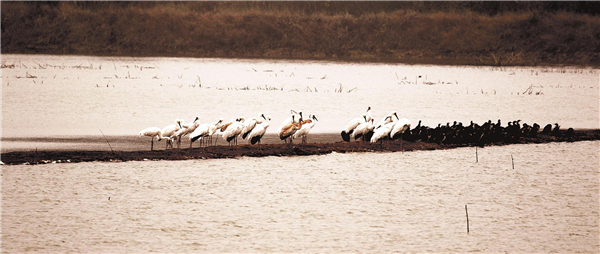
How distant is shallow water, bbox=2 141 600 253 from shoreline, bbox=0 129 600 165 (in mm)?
321

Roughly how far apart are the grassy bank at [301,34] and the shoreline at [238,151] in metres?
28.1

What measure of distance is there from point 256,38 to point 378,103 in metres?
28.6

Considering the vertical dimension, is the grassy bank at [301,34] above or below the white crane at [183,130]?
above

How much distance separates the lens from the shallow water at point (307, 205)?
720 centimetres

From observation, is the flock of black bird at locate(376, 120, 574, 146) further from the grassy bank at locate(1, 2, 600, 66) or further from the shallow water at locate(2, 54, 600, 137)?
the grassy bank at locate(1, 2, 600, 66)

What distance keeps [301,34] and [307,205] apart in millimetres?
39285

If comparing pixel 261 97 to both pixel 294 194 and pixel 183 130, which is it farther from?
pixel 294 194

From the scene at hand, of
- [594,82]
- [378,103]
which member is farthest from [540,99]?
[594,82]

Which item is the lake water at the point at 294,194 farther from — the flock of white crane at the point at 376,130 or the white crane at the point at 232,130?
the white crane at the point at 232,130

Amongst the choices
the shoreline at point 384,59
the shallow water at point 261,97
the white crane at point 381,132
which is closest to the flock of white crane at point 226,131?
the white crane at point 381,132

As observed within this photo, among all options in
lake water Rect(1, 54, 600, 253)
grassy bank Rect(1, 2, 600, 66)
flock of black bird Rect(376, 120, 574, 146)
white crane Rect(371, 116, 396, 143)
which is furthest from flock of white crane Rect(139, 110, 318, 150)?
grassy bank Rect(1, 2, 600, 66)

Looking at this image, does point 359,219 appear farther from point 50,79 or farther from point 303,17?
point 303,17

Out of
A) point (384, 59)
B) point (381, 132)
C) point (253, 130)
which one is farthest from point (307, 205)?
point (384, 59)

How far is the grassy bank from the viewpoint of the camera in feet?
143
